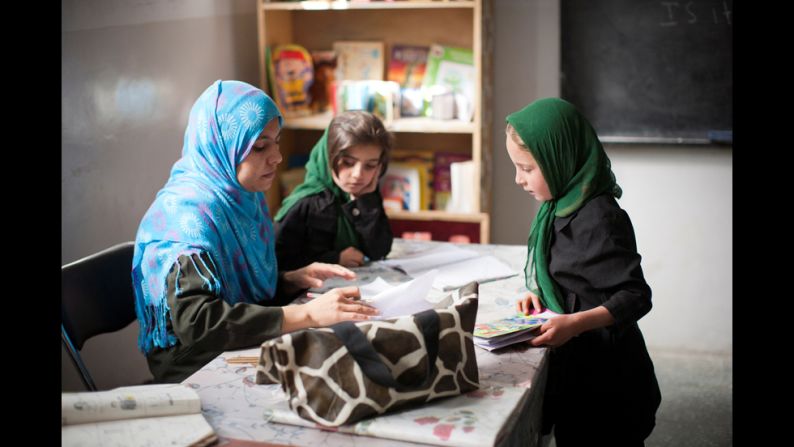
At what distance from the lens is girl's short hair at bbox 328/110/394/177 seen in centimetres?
253

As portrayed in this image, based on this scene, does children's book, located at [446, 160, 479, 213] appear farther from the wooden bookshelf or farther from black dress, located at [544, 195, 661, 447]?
black dress, located at [544, 195, 661, 447]

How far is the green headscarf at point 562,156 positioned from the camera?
186 cm

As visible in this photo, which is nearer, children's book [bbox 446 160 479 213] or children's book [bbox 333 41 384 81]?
children's book [bbox 446 160 479 213]

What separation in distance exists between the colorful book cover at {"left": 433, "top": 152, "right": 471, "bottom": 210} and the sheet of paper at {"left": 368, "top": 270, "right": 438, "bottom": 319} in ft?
6.31

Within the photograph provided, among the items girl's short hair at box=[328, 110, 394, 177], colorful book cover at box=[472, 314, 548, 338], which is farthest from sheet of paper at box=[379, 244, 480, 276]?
colorful book cover at box=[472, 314, 548, 338]

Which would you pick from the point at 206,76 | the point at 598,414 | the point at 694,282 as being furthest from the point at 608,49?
the point at 598,414

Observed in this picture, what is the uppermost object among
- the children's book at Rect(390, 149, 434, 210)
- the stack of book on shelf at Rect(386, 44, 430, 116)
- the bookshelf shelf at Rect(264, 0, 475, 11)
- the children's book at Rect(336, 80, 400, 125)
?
the bookshelf shelf at Rect(264, 0, 475, 11)

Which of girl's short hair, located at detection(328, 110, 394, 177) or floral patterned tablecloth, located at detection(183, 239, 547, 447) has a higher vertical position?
girl's short hair, located at detection(328, 110, 394, 177)

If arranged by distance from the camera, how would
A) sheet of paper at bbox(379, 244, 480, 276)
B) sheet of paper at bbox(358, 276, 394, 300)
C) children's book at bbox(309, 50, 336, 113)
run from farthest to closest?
1. children's book at bbox(309, 50, 336, 113)
2. sheet of paper at bbox(379, 244, 480, 276)
3. sheet of paper at bbox(358, 276, 394, 300)

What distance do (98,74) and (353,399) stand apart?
181cm

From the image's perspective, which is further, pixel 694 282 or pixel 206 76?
pixel 694 282

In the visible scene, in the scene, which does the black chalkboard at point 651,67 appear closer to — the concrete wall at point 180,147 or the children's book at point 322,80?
the concrete wall at point 180,147

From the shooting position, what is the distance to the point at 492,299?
2.10 meters
